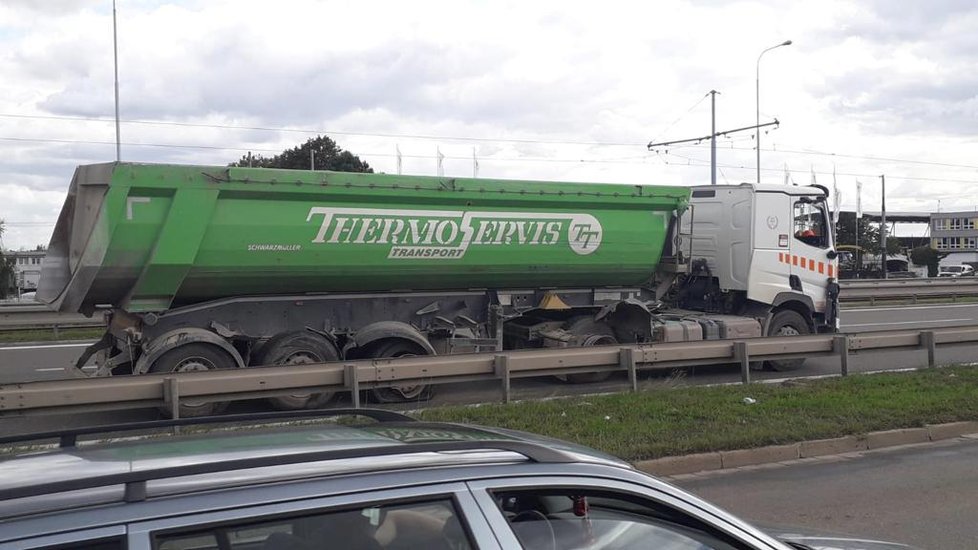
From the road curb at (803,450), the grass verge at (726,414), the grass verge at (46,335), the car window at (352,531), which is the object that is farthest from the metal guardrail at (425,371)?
the grass verge at (46,335)

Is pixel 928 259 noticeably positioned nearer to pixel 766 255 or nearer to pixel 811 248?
pixel 811 248

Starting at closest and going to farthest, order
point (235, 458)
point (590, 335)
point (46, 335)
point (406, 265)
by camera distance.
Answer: point (235, 458) < point (406, 265) < point (590, 335) < point (46, 335)

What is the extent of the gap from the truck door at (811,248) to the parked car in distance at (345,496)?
13366mm

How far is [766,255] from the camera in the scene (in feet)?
48.9

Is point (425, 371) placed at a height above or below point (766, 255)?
below

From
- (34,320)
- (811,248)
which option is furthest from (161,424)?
(34,320)

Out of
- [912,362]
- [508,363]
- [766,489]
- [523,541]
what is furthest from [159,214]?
[912,362]

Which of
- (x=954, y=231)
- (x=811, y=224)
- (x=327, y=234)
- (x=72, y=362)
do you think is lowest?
(x=72, y=362)

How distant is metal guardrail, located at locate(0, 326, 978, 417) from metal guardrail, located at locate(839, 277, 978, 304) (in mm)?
17233

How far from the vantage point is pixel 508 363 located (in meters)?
10.9

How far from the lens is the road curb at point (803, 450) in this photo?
7.97 m

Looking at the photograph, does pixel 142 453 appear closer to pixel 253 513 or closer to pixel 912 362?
pixel 253 513

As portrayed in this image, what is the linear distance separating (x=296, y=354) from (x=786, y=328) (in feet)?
28.0

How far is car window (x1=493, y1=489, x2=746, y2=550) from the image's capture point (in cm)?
246
